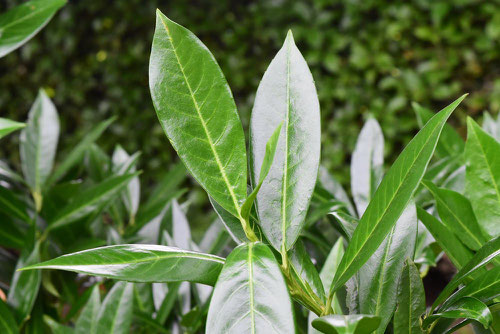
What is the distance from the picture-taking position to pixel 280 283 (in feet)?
1.22

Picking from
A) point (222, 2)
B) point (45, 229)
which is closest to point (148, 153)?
point (222, 2)

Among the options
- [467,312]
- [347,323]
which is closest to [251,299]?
[347,323]

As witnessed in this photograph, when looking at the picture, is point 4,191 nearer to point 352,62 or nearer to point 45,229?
point 45,229

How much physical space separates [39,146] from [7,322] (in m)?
0.30

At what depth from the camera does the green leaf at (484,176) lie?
52 cm

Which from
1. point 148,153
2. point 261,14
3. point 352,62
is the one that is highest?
point 261,14

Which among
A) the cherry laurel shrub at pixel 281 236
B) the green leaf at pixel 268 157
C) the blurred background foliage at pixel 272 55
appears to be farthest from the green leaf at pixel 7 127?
the blurred background foliage at pixel 272 55

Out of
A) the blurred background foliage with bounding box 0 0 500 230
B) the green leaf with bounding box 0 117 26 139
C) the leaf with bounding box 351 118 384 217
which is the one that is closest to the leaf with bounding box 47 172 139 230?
the green leaf with bounding box 0 117 26 139

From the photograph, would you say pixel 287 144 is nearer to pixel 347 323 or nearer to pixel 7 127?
pixel 347 323

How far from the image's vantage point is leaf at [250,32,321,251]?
438mm

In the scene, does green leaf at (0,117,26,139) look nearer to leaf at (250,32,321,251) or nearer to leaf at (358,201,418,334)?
leaf at (250,32,321,251)

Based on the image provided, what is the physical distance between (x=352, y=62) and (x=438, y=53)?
0.47 metres

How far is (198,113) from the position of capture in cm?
43

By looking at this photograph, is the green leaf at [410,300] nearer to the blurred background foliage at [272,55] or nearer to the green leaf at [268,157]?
the green leaf at [268,157]
